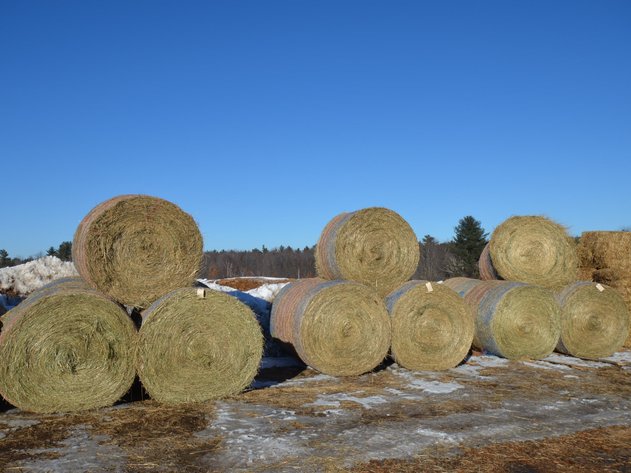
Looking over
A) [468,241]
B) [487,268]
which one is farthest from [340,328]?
[468,241]

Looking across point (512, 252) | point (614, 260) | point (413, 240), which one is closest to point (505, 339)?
point (512, 252)

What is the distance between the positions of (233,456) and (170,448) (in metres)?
0.58

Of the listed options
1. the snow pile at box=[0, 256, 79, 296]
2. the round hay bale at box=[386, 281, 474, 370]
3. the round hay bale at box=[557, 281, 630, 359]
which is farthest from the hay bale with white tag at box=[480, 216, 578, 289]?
the snow pile at box=[0, 256, 79, 296]

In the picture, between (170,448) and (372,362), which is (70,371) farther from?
(372,362)

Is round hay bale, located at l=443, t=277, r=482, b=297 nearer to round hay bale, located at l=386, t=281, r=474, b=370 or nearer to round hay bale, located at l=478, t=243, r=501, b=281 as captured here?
round hay bale, located at l=478, t=243, r=501, b=281

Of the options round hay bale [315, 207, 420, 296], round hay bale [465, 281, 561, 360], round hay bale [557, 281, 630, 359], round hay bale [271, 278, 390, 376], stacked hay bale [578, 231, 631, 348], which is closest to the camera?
round hay bale [271, 278, 390, 376]

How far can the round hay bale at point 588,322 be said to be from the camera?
30.7 ft

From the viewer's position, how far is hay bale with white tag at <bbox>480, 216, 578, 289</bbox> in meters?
9.56

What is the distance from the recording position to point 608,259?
34.3 feet

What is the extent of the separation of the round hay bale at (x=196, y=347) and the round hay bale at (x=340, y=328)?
1.15 metres

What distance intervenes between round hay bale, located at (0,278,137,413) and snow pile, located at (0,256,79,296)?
270 inches

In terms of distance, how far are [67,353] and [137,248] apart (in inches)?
53.4

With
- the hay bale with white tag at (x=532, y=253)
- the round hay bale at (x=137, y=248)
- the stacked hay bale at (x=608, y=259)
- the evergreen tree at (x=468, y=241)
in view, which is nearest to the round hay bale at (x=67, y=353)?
the round hay bale at (x=137, y=248)

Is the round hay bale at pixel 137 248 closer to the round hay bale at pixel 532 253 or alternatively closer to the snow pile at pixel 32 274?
the round hay bale at pixel 532 253
